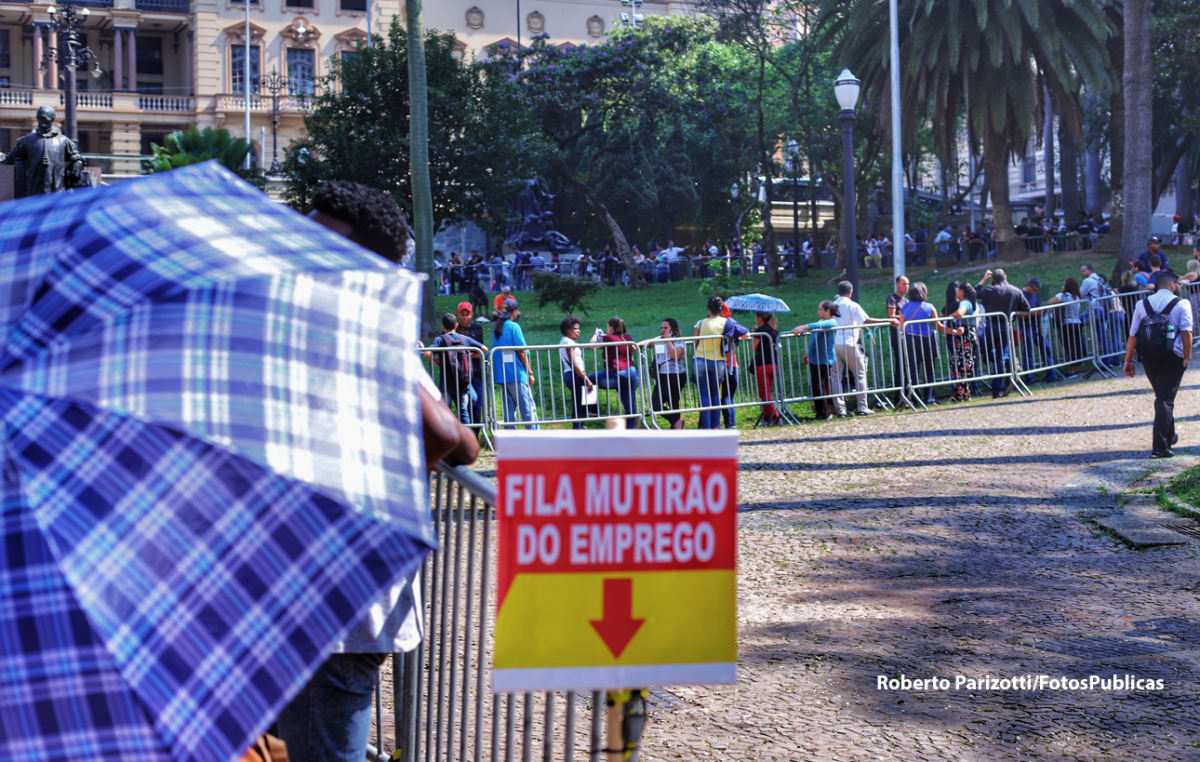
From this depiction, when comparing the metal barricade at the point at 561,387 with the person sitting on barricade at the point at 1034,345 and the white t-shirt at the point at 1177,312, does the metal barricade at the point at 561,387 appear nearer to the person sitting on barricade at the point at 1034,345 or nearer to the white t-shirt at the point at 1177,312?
the white t-shirt at the point at 1177,312

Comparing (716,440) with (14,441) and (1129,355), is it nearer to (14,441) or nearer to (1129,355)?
(14,441)

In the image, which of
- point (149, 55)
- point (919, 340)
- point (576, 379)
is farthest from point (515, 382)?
point (149, 55)

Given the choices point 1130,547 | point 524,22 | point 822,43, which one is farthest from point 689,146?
point 1130,547

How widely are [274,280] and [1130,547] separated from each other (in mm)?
7049

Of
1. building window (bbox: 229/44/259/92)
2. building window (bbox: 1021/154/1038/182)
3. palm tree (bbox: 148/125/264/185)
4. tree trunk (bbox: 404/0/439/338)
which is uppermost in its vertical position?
building window (bbox: 229/44/259/92)

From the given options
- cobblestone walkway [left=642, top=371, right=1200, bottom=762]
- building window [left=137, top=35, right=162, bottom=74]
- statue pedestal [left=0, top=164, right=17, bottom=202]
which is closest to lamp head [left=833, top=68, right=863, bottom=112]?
cobblestone walkway [left=642, top=371, right=1200, bottom=762]

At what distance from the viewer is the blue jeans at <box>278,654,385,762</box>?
2.78 meters

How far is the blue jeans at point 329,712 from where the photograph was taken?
9.13 ft

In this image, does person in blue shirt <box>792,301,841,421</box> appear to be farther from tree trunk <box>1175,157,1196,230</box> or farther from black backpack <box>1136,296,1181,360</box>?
tree trunk <box>1175,157,1196,230</box>

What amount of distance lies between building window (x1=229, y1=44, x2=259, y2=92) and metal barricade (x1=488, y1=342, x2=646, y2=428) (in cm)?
5739

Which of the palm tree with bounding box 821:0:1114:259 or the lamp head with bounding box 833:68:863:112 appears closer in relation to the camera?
the lamp head with bounding box 833:68:863:112

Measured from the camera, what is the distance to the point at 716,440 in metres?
2.39

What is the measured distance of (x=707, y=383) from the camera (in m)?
14.5

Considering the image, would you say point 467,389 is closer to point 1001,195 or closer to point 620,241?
point 1001,195
